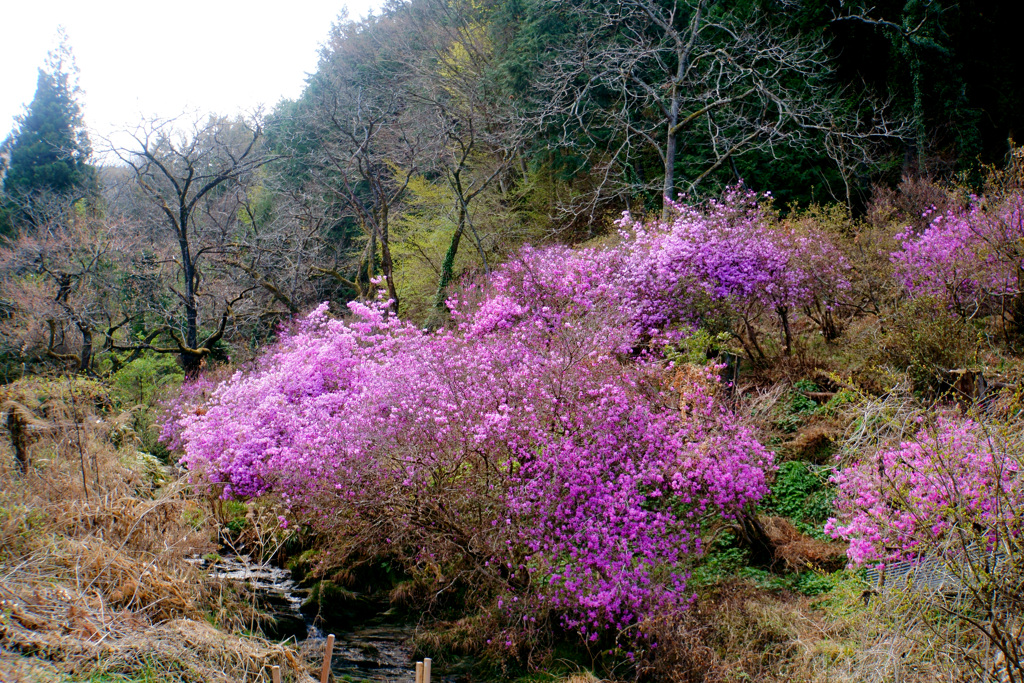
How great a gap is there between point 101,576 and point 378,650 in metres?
2.52

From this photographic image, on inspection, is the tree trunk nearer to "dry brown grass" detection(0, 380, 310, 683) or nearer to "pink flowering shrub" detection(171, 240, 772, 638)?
"pink flowering shrub" detection(171, 240, 772, 638)

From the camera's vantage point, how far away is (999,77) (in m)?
13.4

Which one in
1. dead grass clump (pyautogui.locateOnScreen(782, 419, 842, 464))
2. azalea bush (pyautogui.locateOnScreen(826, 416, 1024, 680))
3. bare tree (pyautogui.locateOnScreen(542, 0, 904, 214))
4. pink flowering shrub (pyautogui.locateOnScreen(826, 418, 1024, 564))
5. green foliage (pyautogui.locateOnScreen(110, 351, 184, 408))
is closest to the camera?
azalea bush (pyautogui.locateOnScreen(826, 416, 1024, 680))

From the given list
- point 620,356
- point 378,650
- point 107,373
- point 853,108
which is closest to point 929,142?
point 853,108

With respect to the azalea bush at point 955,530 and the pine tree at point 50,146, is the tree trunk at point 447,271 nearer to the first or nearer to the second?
the azalea bush at point 955,530

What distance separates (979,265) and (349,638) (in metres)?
8.10

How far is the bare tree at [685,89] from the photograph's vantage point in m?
14.6

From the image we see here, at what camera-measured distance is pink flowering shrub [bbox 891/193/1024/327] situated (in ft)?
23.3

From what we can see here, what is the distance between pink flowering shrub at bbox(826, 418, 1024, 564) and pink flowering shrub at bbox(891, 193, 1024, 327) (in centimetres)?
312

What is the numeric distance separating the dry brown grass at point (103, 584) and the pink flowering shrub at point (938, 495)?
465 centimetres

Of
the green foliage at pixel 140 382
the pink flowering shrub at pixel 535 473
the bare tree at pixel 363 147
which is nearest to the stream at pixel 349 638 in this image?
the pink flowering shrub at pixel 535 473

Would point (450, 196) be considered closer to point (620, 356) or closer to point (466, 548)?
point (620, 356)

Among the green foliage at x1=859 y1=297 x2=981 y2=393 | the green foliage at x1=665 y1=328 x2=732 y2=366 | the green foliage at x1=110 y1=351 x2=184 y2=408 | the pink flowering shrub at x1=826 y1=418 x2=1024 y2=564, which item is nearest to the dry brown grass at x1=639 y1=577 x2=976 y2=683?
the pink flowering shrub at x1=826 y1=418 x2=1024 y2=564

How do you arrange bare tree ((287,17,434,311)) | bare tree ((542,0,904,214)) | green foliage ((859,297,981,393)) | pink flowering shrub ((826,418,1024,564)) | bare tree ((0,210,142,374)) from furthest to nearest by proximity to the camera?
bare tree ((287,17,434,311)), bare tree ((0,210,142,374)), bare tree ((542,0,904,214)), green foliage ((859,297,981,393)), pink flowering shrub ((826,418,1024,564))
